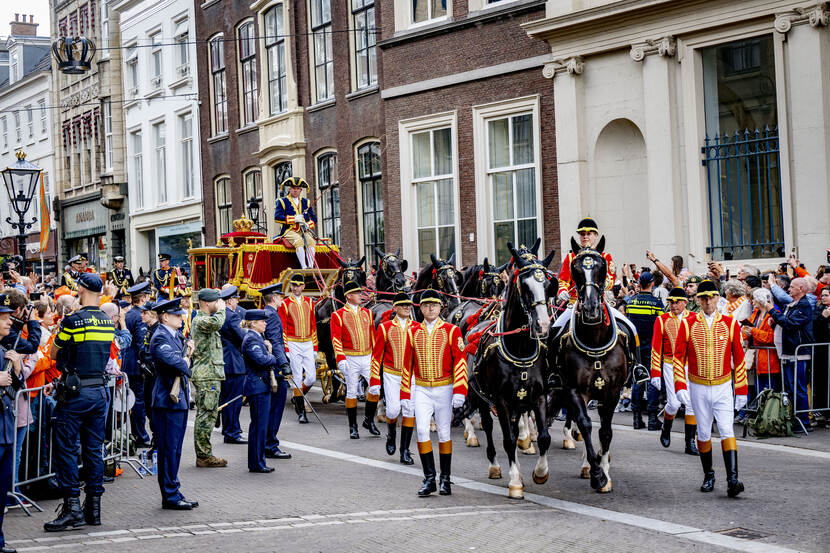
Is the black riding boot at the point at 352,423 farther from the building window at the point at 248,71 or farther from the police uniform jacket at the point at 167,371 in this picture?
the building window at the point at 248,71

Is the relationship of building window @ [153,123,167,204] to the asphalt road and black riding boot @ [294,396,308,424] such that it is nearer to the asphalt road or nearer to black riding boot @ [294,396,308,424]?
black riding boot @ [294,396,308,424]

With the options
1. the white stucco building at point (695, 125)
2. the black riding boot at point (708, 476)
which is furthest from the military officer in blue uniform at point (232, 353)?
the white stucco building at point (695, 125)

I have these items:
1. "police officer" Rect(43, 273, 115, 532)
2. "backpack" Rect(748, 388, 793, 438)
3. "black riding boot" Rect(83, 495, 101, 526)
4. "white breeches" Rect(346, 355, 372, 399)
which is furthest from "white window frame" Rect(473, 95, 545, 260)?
"black riding boot" Rect(83, 495, 101, 526)

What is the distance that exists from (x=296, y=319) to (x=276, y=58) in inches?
680

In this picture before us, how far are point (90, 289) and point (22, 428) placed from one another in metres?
1.72

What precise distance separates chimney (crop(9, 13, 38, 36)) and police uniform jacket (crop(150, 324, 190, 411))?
4963 cm

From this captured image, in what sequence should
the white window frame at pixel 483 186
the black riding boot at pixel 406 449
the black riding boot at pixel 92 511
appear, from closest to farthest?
the black riding boot at pixel 92 511, the black riding boot at pixel 406 449, the white window frame at pixel 483 186

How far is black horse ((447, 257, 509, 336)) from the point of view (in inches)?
525

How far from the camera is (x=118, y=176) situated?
135 ft

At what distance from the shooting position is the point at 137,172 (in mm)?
40500

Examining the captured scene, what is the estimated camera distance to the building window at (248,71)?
104ft

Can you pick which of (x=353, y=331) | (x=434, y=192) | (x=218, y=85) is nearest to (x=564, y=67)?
(x=434, y=192)

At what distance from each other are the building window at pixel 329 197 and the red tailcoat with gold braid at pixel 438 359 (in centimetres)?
1852

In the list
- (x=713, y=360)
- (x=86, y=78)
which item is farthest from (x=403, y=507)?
(x=86, y=78)
